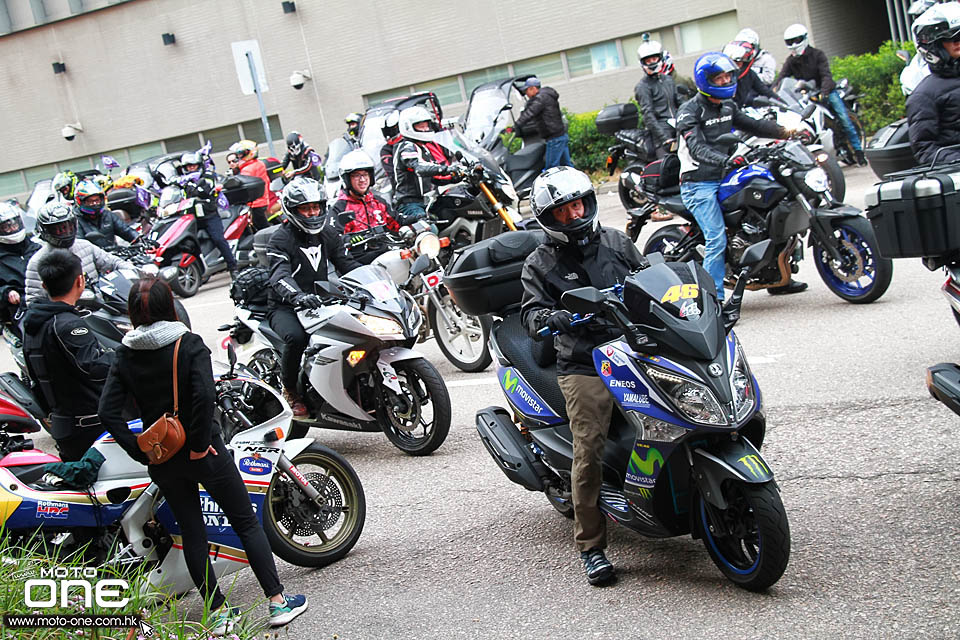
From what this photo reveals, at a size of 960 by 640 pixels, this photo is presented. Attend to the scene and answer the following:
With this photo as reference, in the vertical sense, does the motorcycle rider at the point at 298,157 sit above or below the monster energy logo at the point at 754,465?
above

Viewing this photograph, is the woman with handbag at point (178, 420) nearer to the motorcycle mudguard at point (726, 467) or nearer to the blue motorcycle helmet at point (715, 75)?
the motorcycle mudguard at point (726, 467)

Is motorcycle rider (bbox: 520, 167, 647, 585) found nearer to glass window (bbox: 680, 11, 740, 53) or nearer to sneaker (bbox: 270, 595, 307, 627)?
sneaker (bbox: 270, 595, 307, 627)

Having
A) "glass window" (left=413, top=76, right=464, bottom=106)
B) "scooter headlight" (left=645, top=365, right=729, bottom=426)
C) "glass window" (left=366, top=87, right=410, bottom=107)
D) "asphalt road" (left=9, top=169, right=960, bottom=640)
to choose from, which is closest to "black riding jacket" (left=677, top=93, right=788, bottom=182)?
"asphalt road" (left=9, top=169, right=960, bottom=640)

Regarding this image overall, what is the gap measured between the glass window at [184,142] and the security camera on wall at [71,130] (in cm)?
343

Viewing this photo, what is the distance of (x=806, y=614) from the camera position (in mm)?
4324

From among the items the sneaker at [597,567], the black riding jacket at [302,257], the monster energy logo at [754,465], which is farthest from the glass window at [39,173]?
the monster energy logo at [754,465]

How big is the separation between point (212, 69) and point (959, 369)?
2935cm

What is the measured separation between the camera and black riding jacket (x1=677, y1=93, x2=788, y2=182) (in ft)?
30.5

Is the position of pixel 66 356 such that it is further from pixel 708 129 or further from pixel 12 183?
pixel 12 183

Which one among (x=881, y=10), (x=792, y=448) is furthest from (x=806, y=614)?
(x=881, y=10)

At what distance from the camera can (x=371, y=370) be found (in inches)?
303

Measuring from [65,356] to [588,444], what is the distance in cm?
322

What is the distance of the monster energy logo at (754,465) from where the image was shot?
4.34 metres

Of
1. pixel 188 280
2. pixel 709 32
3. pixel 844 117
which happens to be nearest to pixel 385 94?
pixel 709 32
